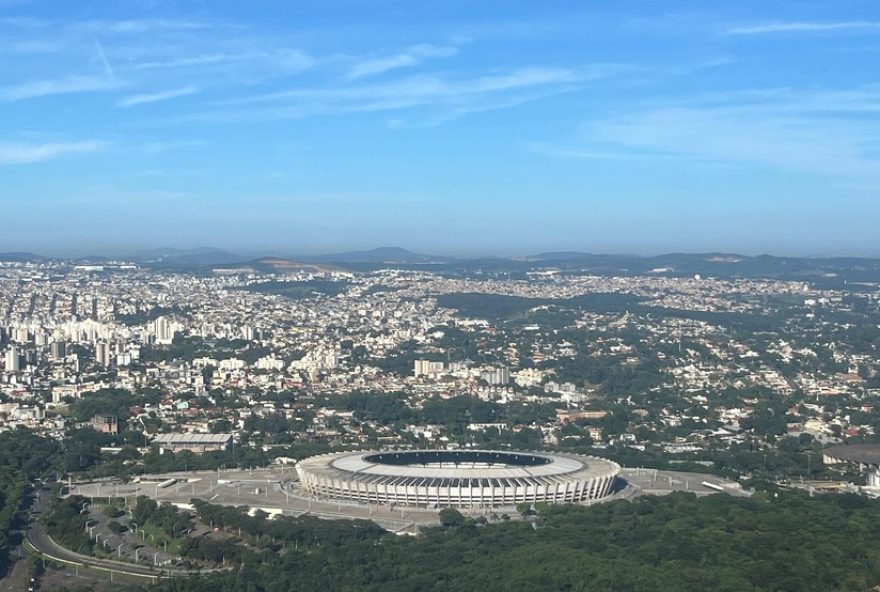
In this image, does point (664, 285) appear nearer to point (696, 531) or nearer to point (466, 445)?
point (466, 445)

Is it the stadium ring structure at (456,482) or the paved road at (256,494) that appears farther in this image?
the stadium ring structure at (456,482)

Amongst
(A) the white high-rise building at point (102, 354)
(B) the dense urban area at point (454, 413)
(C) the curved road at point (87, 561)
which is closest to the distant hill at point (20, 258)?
(B) the dense urban area at point (454, 413)

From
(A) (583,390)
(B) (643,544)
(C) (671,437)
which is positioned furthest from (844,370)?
(B) (643,544)

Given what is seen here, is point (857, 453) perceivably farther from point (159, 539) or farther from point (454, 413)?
point (159, 539)

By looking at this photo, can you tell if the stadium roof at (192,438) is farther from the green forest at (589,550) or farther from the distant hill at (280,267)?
the distant hill at (280,267)

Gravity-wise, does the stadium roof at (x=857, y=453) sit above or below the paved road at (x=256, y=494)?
above

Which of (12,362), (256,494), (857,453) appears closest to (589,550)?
(256,494)

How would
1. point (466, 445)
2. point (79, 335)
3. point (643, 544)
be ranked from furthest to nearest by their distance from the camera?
point (79, 335)
point (466, 445)
point (643, 544)
